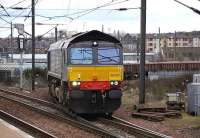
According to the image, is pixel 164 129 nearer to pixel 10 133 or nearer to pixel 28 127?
pixel 28 127

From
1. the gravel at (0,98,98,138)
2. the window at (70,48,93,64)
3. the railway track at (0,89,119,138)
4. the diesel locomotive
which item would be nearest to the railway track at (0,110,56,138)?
the gravel at (0,98,98,138)

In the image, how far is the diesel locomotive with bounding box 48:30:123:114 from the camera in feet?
70.6

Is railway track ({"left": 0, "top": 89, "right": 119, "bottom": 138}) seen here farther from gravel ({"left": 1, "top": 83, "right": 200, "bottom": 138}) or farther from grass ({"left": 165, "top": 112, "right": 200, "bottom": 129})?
grass ({"left": 165, "top": 112, "right": 200, "bottom": 129})

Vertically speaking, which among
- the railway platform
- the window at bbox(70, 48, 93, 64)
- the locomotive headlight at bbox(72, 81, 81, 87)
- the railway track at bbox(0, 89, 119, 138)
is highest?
the window at bbox(70, 48, 93, 64)

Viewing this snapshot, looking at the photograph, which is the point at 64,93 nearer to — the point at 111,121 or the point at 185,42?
the point at 111,121

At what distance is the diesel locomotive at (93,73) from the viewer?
21.5m

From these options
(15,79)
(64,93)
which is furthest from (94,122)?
(15,79)

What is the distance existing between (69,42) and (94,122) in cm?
331

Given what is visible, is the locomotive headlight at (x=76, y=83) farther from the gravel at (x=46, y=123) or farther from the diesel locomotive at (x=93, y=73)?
the gravel at (x=46, y=123)

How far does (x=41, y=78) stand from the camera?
182 feet

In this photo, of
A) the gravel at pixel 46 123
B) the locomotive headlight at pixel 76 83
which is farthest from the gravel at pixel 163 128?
the gravel at pixel 46 123

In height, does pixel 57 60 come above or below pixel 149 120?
above

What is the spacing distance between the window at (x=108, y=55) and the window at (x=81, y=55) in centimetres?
40

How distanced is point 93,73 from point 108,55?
1.00 meters
